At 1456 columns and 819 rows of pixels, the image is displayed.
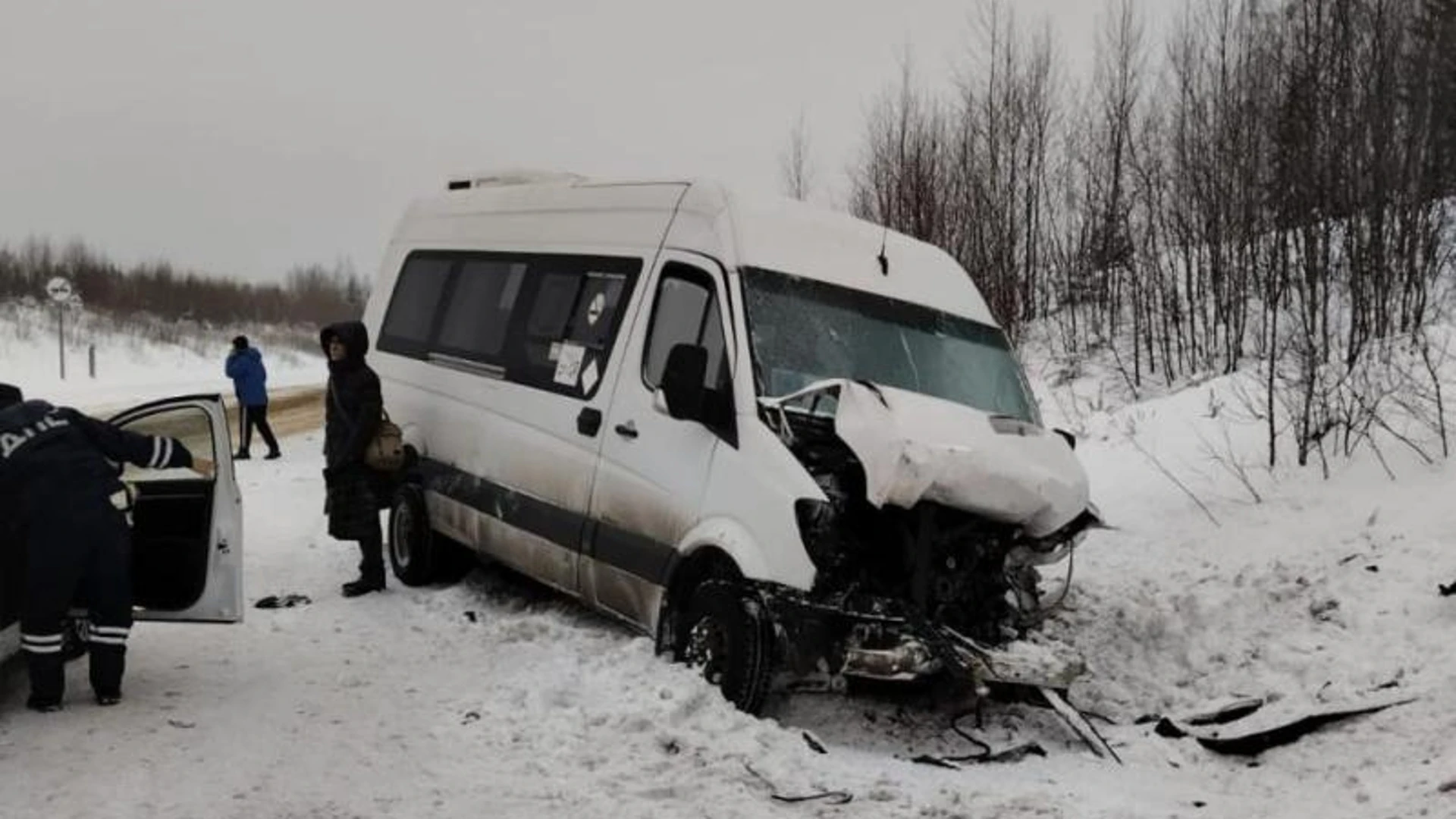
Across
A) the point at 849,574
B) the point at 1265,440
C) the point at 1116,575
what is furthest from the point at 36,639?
the point at 1265,440

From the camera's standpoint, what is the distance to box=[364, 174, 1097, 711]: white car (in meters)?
5.16

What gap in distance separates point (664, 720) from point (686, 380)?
159 centimetres

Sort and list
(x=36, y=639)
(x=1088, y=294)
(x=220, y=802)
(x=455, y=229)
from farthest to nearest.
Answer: (x=1088, y=294), (x=455, y=229), (x=36, y=639), (x=220, y=802)

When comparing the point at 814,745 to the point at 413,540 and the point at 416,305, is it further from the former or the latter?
the point at 416,305

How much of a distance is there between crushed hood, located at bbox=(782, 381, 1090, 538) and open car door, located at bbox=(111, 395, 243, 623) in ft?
9.41

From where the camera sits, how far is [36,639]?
513 cm

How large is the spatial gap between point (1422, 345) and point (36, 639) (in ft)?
30.1

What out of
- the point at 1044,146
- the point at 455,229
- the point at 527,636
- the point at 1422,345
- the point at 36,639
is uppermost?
the point at 1044,146

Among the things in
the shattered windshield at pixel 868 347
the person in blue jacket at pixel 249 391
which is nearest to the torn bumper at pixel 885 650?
the shattered windshield at pixel 868 347

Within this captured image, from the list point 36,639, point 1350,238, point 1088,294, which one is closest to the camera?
point 36,639

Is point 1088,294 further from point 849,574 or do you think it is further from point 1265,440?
point 849,574

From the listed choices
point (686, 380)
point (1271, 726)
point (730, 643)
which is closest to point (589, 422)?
point (686, 380)

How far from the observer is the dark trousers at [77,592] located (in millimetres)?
5086

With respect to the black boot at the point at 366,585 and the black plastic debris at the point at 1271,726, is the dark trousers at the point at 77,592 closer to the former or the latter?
the black boot at the point at 366,585
